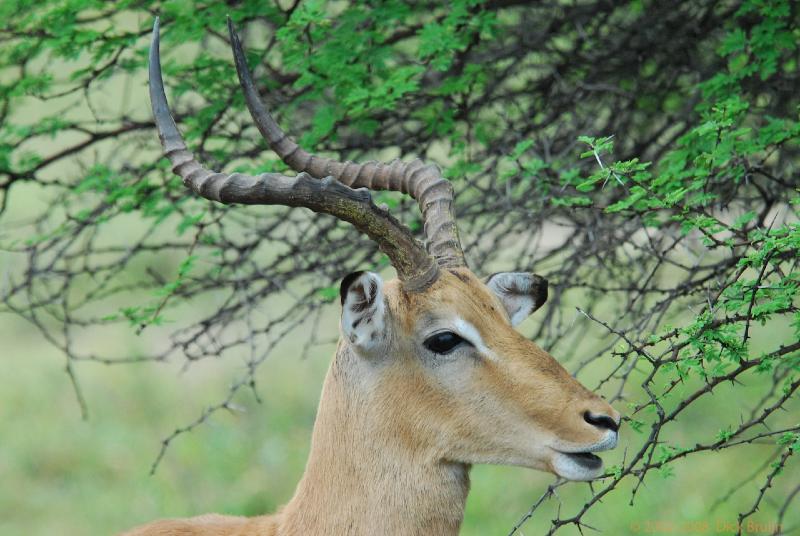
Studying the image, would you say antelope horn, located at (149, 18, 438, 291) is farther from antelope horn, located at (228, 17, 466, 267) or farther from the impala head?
antelope horn, located at (228, 17, 466, 267)

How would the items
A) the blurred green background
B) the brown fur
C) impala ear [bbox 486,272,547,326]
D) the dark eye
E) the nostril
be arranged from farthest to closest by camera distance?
1. the blurred green background
2. impala ear [bbox 486,272,547,326]
3. the dark eye
4. the brown fur
5. the nostril

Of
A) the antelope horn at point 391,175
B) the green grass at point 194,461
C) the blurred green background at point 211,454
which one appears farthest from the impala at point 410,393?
the green grass at point 194,461

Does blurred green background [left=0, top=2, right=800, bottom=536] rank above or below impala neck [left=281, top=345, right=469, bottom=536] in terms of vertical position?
above

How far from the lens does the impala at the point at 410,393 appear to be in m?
3.97

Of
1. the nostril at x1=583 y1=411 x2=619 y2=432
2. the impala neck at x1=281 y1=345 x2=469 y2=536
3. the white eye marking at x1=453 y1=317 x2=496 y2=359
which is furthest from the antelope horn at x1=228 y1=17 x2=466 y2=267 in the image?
the nostril at x1=583 y1=411 x2=619 y2=432

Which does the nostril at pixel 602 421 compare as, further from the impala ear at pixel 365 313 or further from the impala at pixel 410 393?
the impala ear at pixel 365 313

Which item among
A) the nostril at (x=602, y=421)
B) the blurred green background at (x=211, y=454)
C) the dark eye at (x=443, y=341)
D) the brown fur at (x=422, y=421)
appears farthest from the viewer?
the blurred green background at (x=211, y=454)

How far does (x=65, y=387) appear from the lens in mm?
11789

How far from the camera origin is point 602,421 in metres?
3.91

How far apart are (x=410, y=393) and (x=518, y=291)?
88 cm

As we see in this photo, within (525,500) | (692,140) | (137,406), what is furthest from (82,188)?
(137,406)

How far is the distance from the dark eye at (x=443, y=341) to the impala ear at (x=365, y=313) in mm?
182

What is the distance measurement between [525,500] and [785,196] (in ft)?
12.0

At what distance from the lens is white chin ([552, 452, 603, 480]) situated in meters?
3.92
